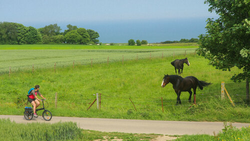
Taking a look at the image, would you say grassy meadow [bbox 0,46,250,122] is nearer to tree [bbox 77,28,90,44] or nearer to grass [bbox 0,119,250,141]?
grass [bbox 0,119,250,141]

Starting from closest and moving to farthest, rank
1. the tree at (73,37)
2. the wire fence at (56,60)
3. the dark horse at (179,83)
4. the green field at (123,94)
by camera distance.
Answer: the green field at (123,94), the dark horse at (179,83), the wire fence at (56,60), the tree at (73,37)

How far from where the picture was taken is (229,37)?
57.9 ft

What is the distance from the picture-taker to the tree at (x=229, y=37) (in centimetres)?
1683

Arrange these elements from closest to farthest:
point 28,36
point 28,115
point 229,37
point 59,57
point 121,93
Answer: point 28,115 < point 229,37 < point 121,93 < point 59,57 < point 28,36

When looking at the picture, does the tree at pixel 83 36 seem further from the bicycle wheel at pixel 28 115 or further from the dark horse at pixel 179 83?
the bicycle wheel at pixel 28 115

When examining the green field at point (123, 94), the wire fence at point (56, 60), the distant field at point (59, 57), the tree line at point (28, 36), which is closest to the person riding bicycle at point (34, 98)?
the green field at point (123, 94)

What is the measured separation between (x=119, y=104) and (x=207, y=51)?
781cm

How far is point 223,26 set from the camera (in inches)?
770

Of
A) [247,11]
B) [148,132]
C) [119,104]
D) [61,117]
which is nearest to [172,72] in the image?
[119,104]

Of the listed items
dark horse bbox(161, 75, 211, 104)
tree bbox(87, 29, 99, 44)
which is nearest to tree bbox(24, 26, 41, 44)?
tree bbox(87, 29, 99, 44)

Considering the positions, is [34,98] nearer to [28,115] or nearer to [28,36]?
[28,115]

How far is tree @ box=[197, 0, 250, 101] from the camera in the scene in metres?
16.8

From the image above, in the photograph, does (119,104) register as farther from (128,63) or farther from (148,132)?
(128,63)

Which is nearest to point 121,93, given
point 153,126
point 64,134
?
point 153,126
